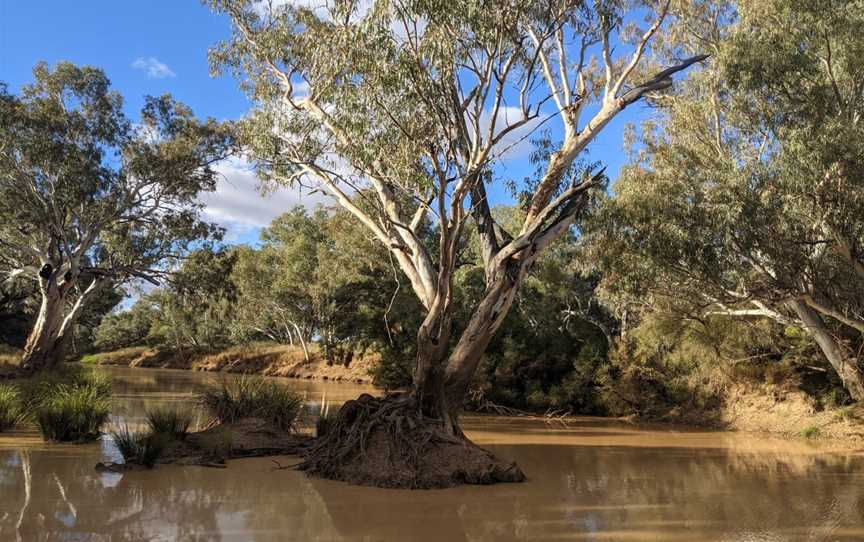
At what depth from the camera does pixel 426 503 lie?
6691 mm

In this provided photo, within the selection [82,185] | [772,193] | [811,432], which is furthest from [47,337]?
[811,432]

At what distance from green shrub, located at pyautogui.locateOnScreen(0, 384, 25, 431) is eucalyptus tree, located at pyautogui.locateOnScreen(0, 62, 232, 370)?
9.69m

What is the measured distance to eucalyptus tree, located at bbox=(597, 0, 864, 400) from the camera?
12656 millimetres

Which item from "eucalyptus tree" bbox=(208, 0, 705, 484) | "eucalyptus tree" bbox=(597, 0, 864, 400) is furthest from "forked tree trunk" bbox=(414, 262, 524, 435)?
"eucalyptus tree" bbox=(597, 0, 864, 400)

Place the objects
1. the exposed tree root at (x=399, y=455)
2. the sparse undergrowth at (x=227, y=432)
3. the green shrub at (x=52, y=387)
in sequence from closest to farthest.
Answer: the exposed tree root at (x=399, y=455), the sparse undergrowth at (x=227, y=432), the green shrub at (x=52, y=387)

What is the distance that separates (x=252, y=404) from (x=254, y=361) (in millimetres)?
31880

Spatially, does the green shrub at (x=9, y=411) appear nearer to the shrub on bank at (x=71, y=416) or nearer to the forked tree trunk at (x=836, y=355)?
the shrub on bank at (x=71, y=416)

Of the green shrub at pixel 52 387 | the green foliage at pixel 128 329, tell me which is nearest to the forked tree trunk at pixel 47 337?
the green shrub at pixel 52 387

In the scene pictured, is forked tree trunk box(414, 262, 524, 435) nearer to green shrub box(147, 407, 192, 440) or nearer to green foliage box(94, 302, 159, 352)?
green shrub box(147, 407, 192, 440)

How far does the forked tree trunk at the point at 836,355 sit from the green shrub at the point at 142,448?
13.2m

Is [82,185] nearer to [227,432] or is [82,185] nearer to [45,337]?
[45,337]

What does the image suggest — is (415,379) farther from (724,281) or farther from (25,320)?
(25,320)

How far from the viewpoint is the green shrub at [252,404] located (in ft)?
34.7

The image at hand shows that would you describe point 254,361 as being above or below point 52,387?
above
